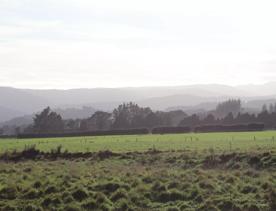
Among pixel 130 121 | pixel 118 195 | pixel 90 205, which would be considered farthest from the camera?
pixel 130 121

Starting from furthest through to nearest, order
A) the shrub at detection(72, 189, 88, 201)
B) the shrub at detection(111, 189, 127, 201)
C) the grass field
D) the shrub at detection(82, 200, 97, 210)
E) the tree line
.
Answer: the tree line
the grass field
the shrub at detection(72, 189, 88, 201)
the shrub at detection(111, 189, 127, 201)
the shrub at detection(82, 200, 97, 210)

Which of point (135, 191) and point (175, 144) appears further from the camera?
point (175, 144)

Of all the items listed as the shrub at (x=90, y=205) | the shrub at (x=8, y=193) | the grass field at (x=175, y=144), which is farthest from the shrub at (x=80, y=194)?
the grass field at (x=175, y=144)

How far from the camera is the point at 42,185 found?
27.3m

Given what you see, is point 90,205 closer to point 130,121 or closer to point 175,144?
point 175,144

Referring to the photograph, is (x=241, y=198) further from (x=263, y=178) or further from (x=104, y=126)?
(x=104, y=126)

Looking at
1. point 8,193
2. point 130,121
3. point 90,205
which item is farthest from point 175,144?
point 130,121

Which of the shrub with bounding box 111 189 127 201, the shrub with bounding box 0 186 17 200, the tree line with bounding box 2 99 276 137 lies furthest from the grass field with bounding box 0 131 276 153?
the tree line with bounding box 2 99 276 137

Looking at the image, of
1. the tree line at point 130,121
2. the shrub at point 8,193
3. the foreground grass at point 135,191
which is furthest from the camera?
the tree line at point 130,121

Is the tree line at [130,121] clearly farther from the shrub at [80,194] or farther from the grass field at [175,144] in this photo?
the shrub at [80,194]

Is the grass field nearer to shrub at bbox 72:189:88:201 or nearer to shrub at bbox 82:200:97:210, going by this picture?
shrub at bbox 72:189:88:201

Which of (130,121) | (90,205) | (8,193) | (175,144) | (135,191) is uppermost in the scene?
(130,121)

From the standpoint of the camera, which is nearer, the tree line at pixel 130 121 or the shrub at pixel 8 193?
the shrub at pixel 8 193

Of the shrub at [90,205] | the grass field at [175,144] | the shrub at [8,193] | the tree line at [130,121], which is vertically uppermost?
the tree line at [130,121]
